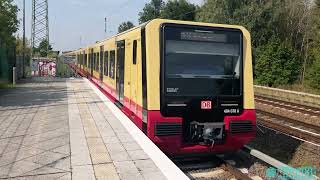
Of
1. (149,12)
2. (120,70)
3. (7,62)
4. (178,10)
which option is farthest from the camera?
(149,12)

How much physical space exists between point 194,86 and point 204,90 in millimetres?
249

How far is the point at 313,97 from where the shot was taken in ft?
80.2

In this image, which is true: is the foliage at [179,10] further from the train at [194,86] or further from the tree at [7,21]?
the train at [194,86]

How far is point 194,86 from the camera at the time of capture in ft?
29.8

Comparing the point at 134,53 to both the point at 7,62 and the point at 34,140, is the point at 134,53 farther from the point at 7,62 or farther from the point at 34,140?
the point at 7,62

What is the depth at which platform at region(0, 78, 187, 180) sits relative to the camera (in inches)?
251

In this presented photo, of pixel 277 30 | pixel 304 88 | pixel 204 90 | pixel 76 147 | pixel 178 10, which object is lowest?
pixel 76 147

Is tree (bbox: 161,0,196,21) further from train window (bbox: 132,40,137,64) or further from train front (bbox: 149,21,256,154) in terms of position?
train front (bbox: 149,21,256,154)

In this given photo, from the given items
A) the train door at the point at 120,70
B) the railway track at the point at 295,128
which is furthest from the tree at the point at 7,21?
the railway track at the point at 295,128

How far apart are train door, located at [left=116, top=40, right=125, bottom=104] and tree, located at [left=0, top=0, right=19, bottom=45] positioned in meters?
12.3

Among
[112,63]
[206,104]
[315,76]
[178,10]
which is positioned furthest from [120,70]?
[178,10]

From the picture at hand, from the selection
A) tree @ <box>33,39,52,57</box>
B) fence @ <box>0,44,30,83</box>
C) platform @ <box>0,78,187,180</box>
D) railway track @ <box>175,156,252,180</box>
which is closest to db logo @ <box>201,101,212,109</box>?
railway track @ <box>175,156,252,180</box>

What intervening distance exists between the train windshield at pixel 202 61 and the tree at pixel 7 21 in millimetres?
16658

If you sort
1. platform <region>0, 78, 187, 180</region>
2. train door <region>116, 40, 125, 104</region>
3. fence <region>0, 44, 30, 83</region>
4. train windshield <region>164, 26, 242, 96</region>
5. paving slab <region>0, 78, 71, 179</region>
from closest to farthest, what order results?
1. platform <region>0, 78, 187, 180</region>
2. paving slab <region>0, 78, 71, 179</region>
3. train windshield <region>164, 26, 242, 96</region>
4. train door <region>116, 40, 125, 104</region>
5. fence <region>0, 44, 30, 83</region>
